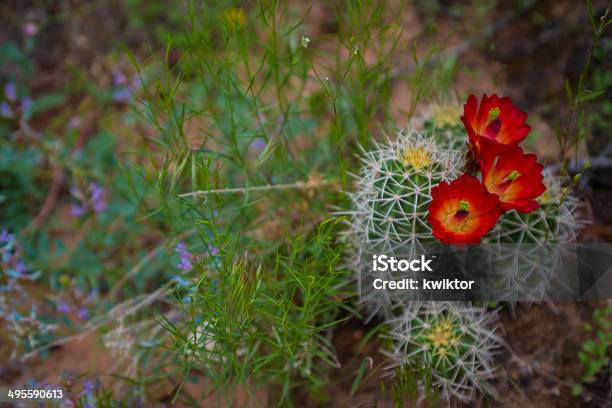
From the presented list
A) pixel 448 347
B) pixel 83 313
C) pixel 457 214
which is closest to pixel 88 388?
pixel 83 313

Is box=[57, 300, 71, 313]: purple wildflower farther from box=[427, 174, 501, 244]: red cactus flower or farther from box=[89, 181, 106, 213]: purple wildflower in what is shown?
box=[427, 174, 501, 244]: red cactus flower

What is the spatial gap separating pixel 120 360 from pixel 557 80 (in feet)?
7.81

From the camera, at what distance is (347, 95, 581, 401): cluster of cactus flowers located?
1725mm

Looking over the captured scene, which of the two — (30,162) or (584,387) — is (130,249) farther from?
(584,387)

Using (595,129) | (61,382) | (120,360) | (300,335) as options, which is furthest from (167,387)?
(595,129)

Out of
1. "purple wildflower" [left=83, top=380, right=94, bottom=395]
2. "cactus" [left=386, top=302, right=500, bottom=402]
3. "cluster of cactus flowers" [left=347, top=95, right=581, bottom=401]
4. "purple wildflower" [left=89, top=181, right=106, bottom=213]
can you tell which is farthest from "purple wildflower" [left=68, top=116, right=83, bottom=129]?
"cactus" [left=386, top=302, right=500, bottom=402]

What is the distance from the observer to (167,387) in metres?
2.33

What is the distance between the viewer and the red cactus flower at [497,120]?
1.83 metres

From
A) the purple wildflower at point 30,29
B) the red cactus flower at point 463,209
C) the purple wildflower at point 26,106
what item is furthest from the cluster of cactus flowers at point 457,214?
the purple wildflower at point 30,29

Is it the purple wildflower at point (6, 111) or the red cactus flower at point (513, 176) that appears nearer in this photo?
the red cactus flower at point (513, 176)

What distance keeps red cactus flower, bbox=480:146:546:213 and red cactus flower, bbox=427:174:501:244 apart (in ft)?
0.15

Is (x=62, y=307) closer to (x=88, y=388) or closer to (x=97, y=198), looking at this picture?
(x=88, y=388)

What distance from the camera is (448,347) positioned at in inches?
72.5

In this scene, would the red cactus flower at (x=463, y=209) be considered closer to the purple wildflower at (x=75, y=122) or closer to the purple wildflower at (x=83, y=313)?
the purple wildflower at (x=83, y=313)
